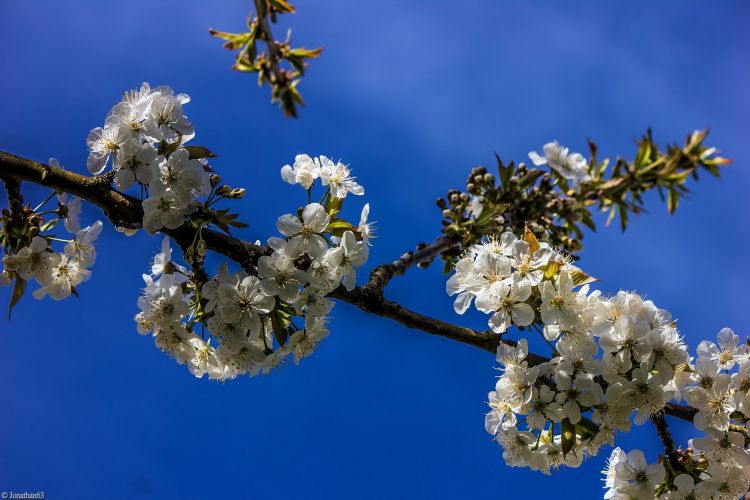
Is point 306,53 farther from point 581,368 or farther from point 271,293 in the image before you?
point 581,368

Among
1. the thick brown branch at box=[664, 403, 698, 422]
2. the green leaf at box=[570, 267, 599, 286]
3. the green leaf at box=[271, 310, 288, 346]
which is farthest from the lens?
the thick brown branch at box=[664, 403, 698, 422]

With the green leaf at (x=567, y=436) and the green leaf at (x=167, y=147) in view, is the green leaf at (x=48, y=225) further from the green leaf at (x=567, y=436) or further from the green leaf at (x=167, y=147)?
the green leaf at (x=567, y=436)

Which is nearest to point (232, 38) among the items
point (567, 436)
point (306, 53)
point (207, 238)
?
point (306, 53)

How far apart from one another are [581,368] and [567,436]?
273mm

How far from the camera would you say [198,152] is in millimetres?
2338

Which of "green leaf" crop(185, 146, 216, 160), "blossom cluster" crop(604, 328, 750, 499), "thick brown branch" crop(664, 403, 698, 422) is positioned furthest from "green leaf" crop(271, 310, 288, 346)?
"thick brown branch" crop(664, 403, 698, 422)

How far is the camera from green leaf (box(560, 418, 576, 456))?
2.40 metres

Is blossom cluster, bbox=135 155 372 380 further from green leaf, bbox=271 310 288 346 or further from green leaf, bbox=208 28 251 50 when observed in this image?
green leaf, bbox=208 28 251 50

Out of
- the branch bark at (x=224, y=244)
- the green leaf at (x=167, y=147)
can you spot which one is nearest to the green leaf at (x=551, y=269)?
the branch bark at (x=224, y=244)

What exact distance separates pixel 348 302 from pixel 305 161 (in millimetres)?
576

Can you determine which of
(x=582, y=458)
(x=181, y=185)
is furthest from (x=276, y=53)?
(x=582, y=458)

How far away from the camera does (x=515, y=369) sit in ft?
7.81

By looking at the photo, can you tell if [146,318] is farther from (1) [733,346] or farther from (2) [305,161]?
(1) [733,346]

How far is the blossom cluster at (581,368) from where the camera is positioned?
2334mm
